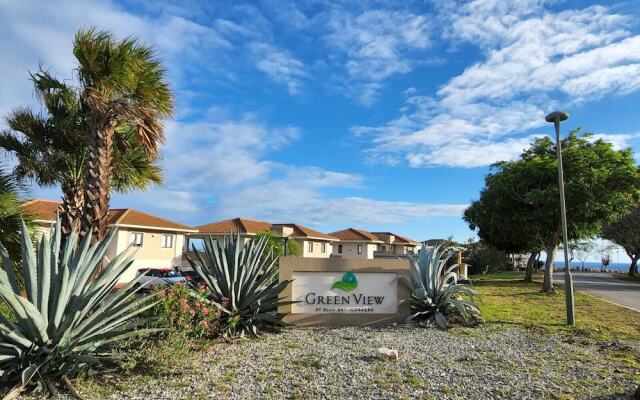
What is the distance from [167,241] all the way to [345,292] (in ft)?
84.5

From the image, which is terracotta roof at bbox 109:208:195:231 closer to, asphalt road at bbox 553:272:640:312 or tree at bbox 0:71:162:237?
tree at bbox 0:71:162:237

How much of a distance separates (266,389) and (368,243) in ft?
164

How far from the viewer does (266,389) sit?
4.83 meters

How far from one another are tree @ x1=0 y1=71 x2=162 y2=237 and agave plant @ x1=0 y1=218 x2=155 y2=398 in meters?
6.82

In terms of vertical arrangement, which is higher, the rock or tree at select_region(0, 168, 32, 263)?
tree at select_region(0, 168, 32, 263)

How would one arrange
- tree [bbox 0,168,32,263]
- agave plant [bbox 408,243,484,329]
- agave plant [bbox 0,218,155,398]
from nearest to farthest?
agave plant [bbox 0,218,155,398] < tree [bbox 0,168,32,263] < agave plant [bbox 408,243,484,329]

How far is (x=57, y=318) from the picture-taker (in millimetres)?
4734

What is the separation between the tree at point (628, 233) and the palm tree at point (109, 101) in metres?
34.0

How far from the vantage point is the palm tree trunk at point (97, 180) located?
9.50 meters

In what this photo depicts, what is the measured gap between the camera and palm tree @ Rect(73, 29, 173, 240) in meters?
9.70

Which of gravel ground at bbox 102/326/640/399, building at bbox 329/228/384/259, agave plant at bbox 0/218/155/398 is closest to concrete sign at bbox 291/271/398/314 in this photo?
gravel ground at bbox 102/326/640/399

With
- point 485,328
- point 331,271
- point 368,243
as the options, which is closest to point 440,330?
point 485,328

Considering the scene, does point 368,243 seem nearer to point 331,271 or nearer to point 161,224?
point 161,224

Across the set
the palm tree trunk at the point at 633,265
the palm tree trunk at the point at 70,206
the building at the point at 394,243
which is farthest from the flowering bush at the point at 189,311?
the building at the point at 394,243
